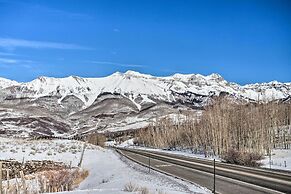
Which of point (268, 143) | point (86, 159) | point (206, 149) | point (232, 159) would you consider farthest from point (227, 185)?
point (206, 149)

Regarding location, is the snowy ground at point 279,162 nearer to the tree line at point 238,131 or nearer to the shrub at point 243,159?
the shrub at point 243,159

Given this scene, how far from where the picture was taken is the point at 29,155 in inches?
1928

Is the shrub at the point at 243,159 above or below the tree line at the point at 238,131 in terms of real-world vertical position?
below

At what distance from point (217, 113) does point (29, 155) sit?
3483 centimetres

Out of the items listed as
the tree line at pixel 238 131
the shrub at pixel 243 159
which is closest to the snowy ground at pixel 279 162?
the shrub at pixel 243 159


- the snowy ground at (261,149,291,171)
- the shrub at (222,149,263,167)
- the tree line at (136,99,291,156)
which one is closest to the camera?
the snowy ground at (261,149,291,171)

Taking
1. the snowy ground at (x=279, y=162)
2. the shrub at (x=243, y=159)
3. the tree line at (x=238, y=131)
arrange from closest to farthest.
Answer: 1. the snowy ground at (x=279, y=162)
2. the shrub at (x=243, y=159)
3. the tree line at (x=238, y=131)

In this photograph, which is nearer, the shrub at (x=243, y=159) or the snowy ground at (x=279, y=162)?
the snowy ground at (x=279, y=162)

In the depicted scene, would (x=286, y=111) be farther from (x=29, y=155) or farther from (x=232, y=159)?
(x=29, y=155)

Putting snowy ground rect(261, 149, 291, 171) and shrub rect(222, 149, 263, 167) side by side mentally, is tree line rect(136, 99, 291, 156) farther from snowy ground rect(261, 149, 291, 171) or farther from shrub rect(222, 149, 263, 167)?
shrub rect(222, 149, 263, 167)

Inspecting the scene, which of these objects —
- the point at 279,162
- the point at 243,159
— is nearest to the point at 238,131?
the point at 279,162

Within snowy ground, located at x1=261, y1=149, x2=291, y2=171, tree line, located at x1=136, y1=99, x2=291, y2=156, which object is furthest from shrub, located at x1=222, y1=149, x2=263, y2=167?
tree line, located at x1=136, y1=99, x2=291, y2=156

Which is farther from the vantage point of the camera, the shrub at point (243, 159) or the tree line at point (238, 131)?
the tree line at point (238, 131)

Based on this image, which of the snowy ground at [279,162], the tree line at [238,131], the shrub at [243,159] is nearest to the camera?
the snowy ground at [279,162]
